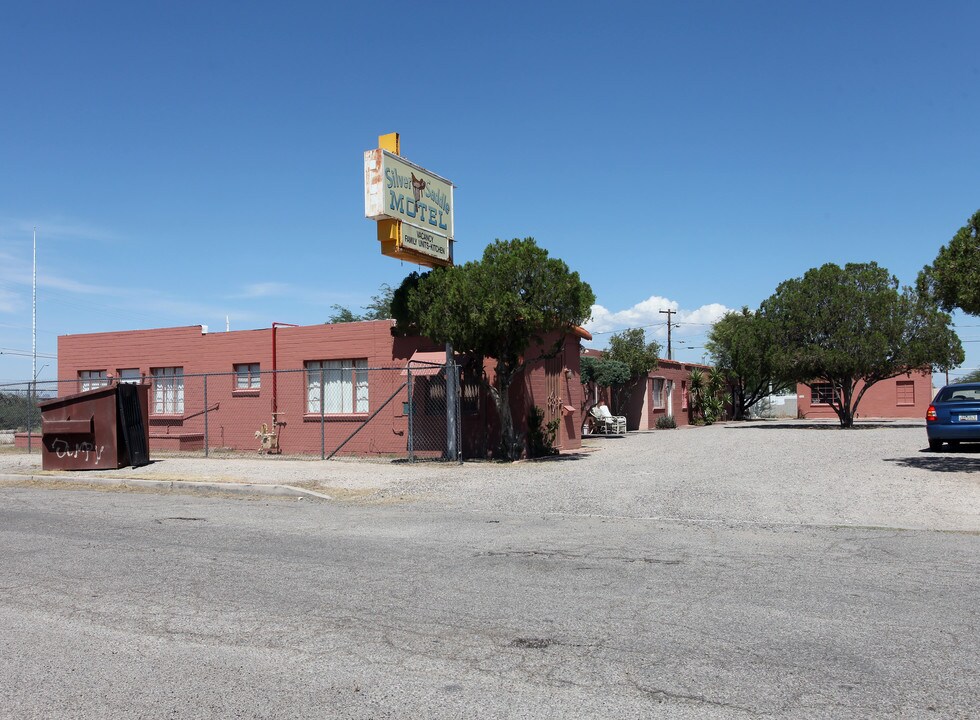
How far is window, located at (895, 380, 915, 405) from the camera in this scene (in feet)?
165

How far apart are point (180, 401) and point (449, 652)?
20894mm

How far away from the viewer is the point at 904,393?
50.7 metres

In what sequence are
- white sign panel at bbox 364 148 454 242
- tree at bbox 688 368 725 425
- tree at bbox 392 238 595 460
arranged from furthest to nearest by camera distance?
1. tree at bbox 688 368 725 425
2. white sign panel at bbox 364 148 454 242
3. tree at bbox 392 238 595 460

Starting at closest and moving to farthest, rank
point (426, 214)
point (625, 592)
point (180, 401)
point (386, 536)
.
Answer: point (625, 592) → point (386, 536) → point (426, 214) → point (180, 401)

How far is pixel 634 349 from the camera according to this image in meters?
35.7

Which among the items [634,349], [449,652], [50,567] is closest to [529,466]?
[50,567]

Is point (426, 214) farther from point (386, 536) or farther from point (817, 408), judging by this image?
point (817, 408)

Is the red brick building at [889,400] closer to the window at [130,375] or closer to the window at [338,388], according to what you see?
the window at [338,388]

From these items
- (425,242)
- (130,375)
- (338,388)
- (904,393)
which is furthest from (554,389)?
(904,393)

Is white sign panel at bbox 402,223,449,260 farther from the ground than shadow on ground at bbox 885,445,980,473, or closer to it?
farther from the ground

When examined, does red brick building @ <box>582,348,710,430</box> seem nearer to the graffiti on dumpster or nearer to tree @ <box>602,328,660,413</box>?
tree @ <box>602,328,660,413</box>

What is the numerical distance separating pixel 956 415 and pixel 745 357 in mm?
19967

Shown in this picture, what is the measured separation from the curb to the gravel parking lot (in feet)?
1.22

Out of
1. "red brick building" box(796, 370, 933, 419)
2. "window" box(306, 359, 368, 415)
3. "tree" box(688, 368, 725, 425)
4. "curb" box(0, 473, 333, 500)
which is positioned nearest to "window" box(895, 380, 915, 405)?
"red brick building" box(796, 370, 933, 419)
